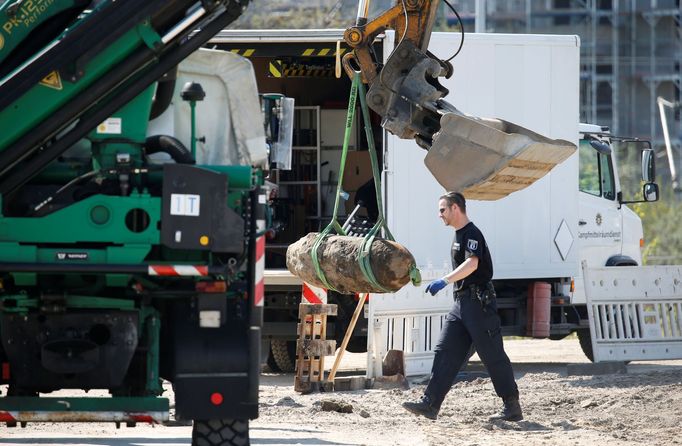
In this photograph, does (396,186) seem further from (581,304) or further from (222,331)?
(222,331)

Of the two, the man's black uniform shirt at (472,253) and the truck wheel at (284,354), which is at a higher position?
the man's black uniform shirt at (472,253)

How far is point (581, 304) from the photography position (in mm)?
16594

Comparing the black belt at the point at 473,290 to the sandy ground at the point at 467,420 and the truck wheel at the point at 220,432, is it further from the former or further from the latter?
the truck wheel at the point at 220,432

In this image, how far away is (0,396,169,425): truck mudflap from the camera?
7570 mm

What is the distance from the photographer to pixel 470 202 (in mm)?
15289

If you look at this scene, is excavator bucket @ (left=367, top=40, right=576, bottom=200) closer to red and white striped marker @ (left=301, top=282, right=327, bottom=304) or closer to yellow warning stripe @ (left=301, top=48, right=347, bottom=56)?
red and white striped marker @ (left=301, top=282, right=327, bottom=304)

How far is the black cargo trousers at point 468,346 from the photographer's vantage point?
419 inches

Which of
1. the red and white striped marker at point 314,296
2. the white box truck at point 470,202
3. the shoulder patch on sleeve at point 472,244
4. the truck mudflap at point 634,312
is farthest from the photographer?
the truck mudflap at point 634,312

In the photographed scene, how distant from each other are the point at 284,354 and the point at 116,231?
8672 millimetres

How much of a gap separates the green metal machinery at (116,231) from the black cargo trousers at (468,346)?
3.04m

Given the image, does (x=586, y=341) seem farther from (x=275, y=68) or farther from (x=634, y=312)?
(x=275, y=68)

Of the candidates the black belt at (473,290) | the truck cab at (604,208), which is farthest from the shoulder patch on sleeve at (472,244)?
the truck cab at (604,208)

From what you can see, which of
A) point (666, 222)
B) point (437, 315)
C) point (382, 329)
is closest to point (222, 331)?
point (382, 329)

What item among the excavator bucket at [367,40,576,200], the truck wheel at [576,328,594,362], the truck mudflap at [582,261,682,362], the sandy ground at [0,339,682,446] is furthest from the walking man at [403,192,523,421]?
the truck wheel at [576,328,594,362]
